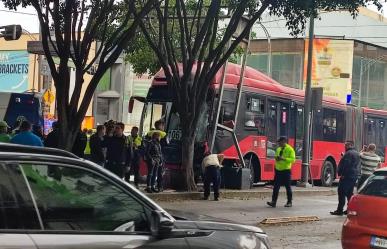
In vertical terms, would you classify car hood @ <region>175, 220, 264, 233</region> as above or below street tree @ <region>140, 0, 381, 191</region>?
below

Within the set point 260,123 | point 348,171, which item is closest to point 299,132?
point 260,123

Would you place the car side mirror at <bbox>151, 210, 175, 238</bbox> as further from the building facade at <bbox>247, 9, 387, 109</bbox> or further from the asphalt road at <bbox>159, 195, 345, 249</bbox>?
the building facade at <bbox>247, 9, 387, 109</bbox>

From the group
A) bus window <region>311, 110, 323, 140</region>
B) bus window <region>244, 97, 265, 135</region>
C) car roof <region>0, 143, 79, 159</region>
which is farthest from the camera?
bus window <region>311, 110, 323, 140</region>

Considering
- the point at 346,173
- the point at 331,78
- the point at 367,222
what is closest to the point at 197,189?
the point at 346,173

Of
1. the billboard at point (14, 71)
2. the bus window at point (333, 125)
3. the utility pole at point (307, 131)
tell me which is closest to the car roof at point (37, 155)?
the utility pole at point (307, 131)

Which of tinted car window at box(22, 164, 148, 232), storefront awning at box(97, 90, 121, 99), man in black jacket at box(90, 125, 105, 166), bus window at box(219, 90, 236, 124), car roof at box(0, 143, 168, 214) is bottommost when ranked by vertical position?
man in black jacket at box(90, 125, 105, 166)

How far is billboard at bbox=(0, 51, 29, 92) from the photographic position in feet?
152

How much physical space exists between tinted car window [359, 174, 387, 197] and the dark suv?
404cm

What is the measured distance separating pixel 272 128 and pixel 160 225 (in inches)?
611

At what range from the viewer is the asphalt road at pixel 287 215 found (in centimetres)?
1009

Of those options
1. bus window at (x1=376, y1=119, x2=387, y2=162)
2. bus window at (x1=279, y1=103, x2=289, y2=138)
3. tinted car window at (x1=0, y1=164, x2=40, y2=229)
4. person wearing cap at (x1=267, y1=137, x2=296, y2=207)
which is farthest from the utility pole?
tinted car window at (x1=0, y1=164, x2=40, y2=229)

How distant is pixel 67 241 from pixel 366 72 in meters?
41.3

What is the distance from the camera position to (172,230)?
4.08 meters

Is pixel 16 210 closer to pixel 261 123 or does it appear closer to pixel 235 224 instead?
pixel 235 224
